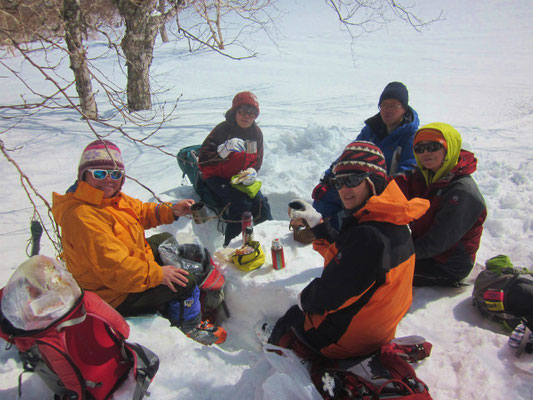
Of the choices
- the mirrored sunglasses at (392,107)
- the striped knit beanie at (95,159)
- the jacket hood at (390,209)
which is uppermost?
the mirrored sunglasses at (392,107)

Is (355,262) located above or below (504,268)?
above

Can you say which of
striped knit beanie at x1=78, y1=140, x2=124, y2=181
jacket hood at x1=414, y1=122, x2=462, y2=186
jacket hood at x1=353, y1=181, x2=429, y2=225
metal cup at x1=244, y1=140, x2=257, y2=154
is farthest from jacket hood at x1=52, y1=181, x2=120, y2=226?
jacket hood at x1=414, y1=122, x2=462, y2=186

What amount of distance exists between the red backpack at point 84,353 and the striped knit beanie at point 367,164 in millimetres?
1495

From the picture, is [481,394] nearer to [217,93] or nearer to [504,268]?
[504,268]

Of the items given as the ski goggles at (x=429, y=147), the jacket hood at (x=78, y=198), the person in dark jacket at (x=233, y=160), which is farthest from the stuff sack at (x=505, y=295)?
the jacket hood at (x=78, y=198)

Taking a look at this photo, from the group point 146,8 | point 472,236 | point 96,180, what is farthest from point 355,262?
point 146,8

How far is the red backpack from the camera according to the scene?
4.20 feet

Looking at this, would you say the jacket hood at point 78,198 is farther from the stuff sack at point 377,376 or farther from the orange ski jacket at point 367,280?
the stuff sack at point 377,376

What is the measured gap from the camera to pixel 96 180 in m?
2.06

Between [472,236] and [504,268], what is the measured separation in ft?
1.03

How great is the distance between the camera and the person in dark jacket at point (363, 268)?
5.12 feet

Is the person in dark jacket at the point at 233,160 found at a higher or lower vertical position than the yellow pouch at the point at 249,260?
higher

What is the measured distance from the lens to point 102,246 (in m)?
2.00

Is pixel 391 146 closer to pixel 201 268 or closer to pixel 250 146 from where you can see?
pixel 250 146
